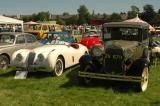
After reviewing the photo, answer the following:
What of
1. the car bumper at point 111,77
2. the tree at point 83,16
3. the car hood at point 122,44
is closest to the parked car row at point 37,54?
the car bumper at point 111,77

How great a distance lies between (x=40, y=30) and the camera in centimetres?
3228

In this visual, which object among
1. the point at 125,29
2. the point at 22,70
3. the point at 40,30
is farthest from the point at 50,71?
the point at 40,30

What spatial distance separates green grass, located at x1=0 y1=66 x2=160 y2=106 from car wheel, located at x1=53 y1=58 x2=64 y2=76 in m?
0.24

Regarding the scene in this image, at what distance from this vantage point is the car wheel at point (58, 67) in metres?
11.3

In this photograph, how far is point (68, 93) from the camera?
888 centimetres

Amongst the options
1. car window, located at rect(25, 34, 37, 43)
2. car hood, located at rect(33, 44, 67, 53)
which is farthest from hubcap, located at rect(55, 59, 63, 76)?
car window, located at rect(25, 34, 37, 43)

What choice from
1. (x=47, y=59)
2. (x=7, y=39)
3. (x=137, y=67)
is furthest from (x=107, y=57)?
(x=7, y=39)

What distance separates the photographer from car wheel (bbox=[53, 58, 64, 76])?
1131 centimetres

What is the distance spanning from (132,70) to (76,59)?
405 cm

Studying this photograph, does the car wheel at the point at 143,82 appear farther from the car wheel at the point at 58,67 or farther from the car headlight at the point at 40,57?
the car headlight at the point at 40,57

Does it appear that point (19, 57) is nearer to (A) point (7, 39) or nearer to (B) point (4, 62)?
(B) point (4, 62)

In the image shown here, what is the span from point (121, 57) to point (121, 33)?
1.59 m

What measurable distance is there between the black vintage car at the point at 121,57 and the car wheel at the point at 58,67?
1.57 metres

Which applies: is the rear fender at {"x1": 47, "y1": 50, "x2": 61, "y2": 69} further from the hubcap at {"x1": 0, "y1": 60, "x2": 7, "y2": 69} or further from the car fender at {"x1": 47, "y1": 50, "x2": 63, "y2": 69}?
the hubcap at {"x1": 0, "y1": 60, "x2": 7, "y2": 69}
